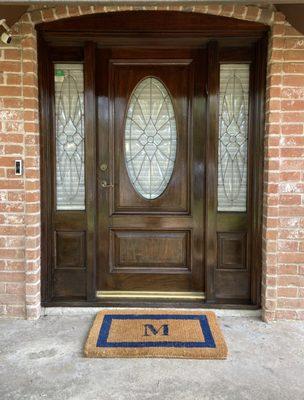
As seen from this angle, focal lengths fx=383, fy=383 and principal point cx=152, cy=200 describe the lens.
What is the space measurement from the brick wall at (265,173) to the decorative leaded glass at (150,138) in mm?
626

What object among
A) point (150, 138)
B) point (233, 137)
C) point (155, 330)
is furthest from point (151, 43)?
point (155, 330)

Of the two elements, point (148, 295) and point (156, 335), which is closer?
point (156, 335)

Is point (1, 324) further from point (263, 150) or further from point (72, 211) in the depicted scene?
point (263, 150)

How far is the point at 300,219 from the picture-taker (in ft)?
9.00

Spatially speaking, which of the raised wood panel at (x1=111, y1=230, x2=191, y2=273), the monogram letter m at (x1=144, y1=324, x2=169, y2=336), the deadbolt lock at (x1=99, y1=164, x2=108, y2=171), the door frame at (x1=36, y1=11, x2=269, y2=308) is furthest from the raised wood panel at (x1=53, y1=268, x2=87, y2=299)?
the deadbolt lock at (x1=99, y1=164, x2=108, y2=171)

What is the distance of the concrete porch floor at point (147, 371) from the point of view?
199 centimetres

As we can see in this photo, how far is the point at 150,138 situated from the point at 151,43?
0.70 metres

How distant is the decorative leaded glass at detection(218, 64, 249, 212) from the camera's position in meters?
2.90

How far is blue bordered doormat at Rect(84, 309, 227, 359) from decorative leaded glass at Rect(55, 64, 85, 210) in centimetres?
92

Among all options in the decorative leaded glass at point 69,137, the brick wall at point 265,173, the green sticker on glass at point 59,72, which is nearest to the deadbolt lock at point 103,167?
the decorative leaded glass at point 69,137

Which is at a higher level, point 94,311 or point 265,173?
point 265,173

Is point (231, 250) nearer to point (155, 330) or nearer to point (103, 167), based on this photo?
Answer: point (155, 330)

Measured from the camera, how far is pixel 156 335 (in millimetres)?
2521

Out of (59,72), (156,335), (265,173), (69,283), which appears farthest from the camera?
(69,283)
